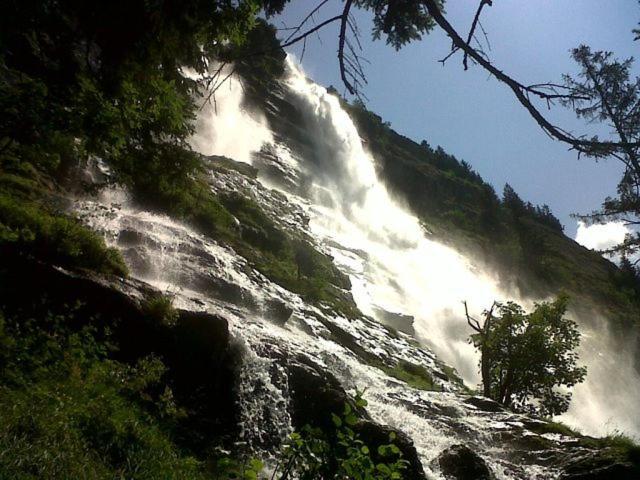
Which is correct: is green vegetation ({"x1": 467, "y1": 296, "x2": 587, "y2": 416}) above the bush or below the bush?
above

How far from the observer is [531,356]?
21062 millimetres

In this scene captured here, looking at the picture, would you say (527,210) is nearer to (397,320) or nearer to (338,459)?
(397,320)

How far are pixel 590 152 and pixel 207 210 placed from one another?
846 inches

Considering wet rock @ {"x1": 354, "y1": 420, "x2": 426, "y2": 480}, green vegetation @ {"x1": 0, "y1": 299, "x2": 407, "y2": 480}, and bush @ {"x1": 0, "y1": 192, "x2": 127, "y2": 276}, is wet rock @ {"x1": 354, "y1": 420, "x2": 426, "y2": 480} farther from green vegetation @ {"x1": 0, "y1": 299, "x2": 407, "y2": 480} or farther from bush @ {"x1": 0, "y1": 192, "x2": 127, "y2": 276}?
bush @ {"x1": 0, "y1": 192, "x2": 127, "y2": 276}

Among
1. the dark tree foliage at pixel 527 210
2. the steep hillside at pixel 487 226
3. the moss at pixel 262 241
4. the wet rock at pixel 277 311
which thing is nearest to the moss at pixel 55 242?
the wet rock at pixel 277 311

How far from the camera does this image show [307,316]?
20.9m

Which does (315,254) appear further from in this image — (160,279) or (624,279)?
(624,279)

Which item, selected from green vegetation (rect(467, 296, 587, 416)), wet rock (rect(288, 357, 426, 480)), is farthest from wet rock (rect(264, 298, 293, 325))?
green vegetation (rect(467, 296, 587, 416))

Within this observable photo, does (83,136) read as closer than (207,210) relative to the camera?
Yes

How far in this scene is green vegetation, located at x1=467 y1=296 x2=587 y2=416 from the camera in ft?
69.4

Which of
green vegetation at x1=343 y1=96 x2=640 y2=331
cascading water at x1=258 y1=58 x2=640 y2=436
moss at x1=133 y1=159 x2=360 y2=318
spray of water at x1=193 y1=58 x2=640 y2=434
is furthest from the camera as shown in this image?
green vegetation at x1=343 y1=96 x2=640 y2=331

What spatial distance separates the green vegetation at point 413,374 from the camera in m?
19.9

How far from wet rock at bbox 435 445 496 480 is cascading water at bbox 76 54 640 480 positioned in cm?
27

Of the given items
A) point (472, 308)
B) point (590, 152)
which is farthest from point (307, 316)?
point (472, 308)
